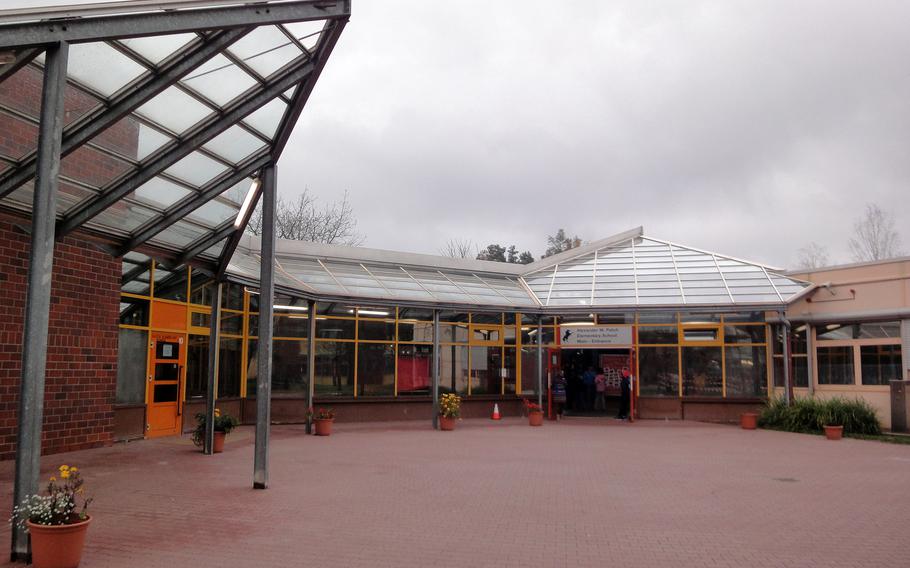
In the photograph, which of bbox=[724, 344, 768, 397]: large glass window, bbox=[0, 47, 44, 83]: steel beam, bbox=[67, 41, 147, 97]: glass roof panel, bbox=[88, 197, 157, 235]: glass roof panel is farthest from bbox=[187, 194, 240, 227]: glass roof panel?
bbox=[724, 344, 768, 397]: large glass window

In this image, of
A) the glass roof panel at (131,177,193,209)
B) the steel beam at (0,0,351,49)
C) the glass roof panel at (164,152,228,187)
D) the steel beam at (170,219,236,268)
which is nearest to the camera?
the steel beam at (0,0,351,49)

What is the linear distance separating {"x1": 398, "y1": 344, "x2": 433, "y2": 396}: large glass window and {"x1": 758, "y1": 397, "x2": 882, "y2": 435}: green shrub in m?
10.1

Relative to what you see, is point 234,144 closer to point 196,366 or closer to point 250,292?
point 196,366

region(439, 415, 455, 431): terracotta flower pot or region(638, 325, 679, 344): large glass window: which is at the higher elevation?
region(638, 325, 679, 344): large glass window

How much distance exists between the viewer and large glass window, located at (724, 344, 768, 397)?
2222cm

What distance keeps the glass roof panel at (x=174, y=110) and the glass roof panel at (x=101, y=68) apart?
0.50 m

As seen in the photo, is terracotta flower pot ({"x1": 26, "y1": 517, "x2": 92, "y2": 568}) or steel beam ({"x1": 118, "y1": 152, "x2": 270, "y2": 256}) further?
steel beam ({"x1": 118, "y1": 152, "x2": 270, "y2": 256})

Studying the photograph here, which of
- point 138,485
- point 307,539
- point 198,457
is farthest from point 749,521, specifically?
point 198,457

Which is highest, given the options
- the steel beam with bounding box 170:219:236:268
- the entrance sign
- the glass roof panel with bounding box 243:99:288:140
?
the glass roof panel with bounding box 243:99:288:140

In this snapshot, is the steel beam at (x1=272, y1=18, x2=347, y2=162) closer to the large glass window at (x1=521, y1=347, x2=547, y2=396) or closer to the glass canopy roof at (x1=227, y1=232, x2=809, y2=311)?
the glass canopy roof at (x1=227, y1=232, x2=809, y2=311)

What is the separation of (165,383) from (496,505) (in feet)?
32.9

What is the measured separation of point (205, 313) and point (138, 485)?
7.94 m

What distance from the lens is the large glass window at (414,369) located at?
22281mm

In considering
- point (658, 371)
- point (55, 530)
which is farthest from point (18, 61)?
point (658, 371)
